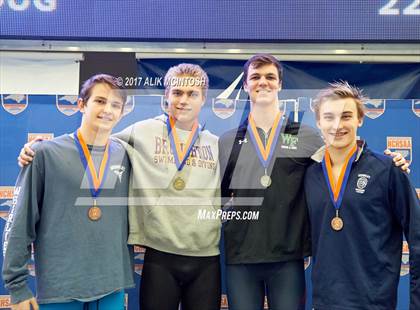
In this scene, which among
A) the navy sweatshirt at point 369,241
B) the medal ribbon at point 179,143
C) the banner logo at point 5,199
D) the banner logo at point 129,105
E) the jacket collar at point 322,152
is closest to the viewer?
the navy sweatshirt at point 369,241

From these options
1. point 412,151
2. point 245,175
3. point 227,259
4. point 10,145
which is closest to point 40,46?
point 10,145

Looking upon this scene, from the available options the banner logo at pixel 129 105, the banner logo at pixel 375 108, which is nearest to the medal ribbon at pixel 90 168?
the banner logo at pixel 129 105

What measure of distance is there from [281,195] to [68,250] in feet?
3.36

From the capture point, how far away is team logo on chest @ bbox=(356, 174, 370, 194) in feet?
6.81

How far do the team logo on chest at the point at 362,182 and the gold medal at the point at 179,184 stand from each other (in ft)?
2.67

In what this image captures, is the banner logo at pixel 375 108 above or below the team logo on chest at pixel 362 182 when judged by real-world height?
above

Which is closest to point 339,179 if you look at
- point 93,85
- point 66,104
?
point 93,85

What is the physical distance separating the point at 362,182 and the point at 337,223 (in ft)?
0.72

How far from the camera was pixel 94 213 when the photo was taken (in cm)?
208

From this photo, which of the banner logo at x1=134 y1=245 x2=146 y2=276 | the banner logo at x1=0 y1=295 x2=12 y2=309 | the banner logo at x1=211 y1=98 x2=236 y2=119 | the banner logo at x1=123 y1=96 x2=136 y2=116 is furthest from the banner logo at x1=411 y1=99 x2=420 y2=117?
the banner logo at x1=0 y1=295 x2=12 y2=309

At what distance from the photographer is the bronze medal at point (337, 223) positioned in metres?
2.07

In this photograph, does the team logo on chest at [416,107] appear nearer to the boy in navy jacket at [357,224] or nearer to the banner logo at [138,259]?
the boy in navy jacket at [357,224]

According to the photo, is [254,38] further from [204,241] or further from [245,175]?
[204,241]

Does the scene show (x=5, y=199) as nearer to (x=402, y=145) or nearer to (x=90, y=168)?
(x=90, y=168)
